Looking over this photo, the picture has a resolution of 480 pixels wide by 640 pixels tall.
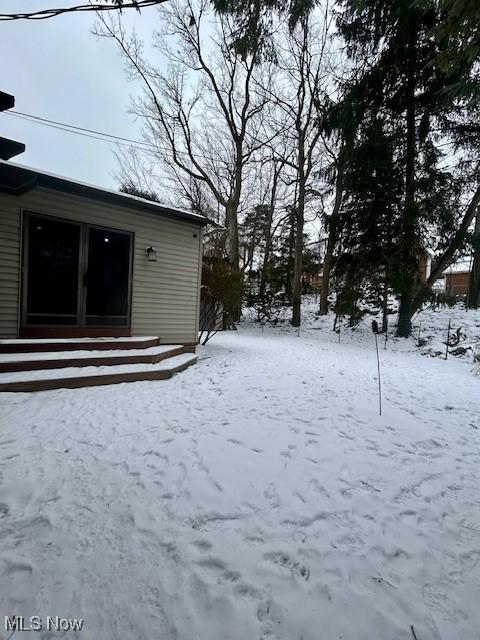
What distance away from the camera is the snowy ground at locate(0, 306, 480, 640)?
1.20 meters

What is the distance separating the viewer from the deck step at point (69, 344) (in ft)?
14.5

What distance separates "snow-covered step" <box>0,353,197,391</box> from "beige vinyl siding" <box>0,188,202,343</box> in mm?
1394

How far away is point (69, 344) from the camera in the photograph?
15.8 feet

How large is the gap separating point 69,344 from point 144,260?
7.35 feet

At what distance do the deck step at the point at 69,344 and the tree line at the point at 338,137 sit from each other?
338cm

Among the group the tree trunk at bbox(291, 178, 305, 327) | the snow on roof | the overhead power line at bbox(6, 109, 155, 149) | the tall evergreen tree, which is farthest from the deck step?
the overhead power line at bbox(6, 109, 155, 149)

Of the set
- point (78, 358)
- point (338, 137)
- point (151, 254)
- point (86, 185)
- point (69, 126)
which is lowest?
point (78, 358)

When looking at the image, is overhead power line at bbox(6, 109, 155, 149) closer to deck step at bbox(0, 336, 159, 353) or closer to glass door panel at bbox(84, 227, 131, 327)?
glass door panel at bbox(84, 227, 131, 327)

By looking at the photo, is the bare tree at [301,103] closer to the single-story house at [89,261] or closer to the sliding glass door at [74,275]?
the single-story house at [89,261]

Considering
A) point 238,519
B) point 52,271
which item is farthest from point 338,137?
point 238,519

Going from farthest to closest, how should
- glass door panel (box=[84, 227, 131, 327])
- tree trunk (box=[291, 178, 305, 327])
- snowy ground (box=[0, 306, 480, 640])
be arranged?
tree trunk (box=[291, 178, 305, 327]), glass door panel (box=[84, 227, 131, 327]), snowy ground (box=[0, 306, 480, 640])

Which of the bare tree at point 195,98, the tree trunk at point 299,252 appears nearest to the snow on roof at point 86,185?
the bare tree at point 195,98

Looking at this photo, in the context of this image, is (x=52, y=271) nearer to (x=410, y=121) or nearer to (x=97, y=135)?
(x=97, y=135)

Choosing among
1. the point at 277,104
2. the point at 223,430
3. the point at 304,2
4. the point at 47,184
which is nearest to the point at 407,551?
the point at 223,430
